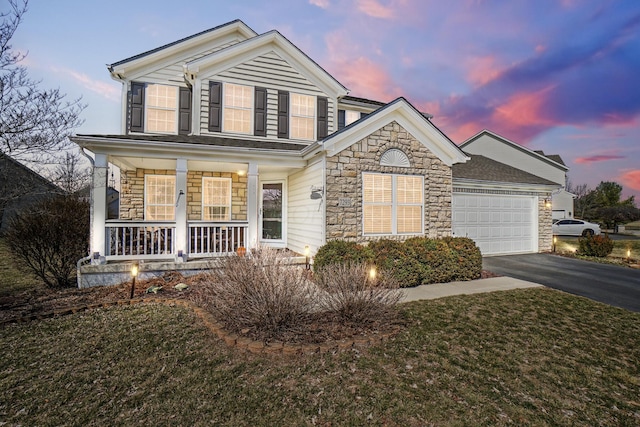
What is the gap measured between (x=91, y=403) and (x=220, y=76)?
9.71 meters

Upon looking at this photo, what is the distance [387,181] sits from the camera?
8938 mm

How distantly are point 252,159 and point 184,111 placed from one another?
3.58 m

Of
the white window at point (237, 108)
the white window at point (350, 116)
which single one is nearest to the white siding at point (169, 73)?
the white window at point (237, 108)

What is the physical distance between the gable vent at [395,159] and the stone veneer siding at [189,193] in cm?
508

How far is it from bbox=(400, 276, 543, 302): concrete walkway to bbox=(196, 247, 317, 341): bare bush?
279cm

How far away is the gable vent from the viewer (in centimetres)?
888

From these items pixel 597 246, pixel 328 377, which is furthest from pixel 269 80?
pixel 597 246

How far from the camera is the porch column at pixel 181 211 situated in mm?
7754

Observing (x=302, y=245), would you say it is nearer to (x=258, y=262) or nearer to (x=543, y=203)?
(x=258, y=262)

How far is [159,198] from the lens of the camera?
9891 mm

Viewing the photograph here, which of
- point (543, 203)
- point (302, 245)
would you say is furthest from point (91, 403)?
point (543, 203)

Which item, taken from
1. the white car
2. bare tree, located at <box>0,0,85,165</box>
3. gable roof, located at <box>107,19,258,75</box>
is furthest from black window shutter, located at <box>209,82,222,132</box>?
the white car

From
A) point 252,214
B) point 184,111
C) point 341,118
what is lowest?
point 252,214

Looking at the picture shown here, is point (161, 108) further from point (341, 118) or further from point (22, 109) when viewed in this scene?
point (341, 118)
